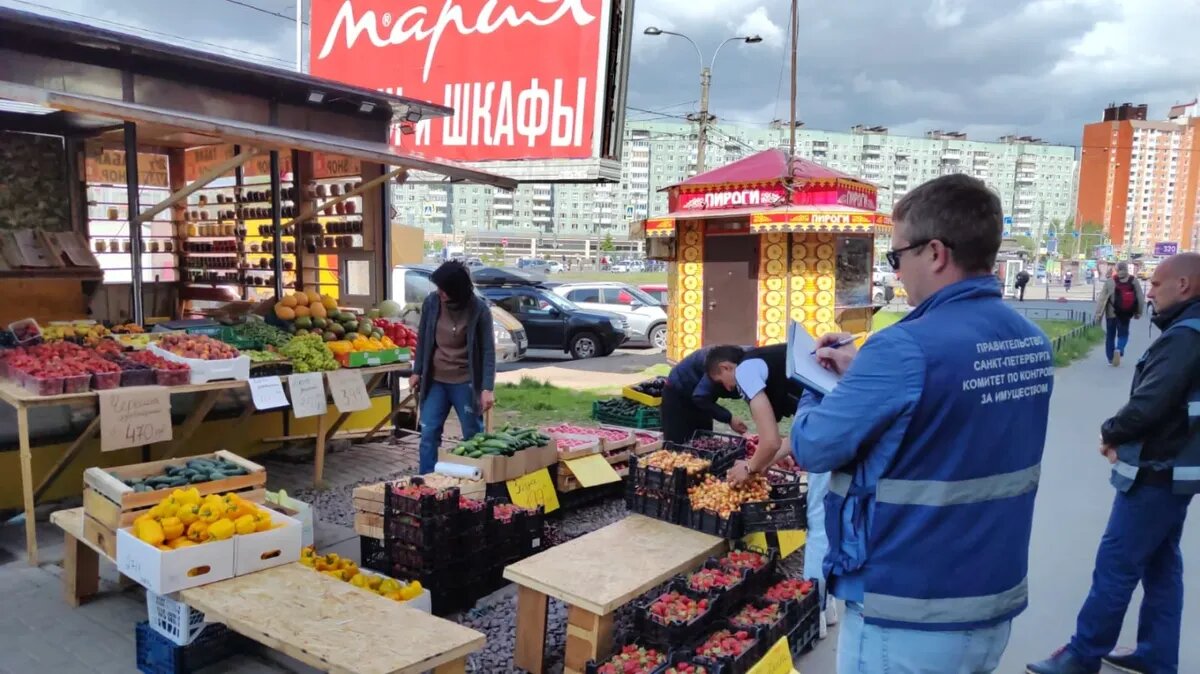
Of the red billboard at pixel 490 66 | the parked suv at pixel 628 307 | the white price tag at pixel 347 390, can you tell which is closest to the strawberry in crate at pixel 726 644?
the white price tag at pixel 347 390

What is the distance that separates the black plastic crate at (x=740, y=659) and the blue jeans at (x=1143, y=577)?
146cm

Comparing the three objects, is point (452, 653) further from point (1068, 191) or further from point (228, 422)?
point (1068, 191)

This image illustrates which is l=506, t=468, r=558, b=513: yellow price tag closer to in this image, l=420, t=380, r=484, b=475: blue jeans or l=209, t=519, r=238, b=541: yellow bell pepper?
l=420, t=380, r=484, b=475: blue jeans

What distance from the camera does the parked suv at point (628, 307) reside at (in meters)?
18.3

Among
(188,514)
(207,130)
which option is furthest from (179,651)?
(207,130)

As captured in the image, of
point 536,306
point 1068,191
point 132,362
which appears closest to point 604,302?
point 536,306

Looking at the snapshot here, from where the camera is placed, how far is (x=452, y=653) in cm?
279

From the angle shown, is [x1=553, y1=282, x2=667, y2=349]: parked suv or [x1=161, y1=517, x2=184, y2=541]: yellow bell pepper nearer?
[x1=161, y1=517, x2=184, y2=541]: yellow bell pepper

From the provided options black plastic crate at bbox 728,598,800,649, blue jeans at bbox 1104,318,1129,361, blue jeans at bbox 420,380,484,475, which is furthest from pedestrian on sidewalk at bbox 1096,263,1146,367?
black plastic crate at bbox 728,598,800,649

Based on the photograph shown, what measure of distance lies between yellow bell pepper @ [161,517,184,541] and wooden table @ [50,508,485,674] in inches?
11.0

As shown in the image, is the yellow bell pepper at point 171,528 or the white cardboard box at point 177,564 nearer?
the white cardboard box at point 177,564

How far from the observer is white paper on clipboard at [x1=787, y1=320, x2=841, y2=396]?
7.63 feet

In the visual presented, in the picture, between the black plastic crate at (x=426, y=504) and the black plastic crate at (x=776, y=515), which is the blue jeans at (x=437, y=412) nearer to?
the black plastic crate at (x=426, y=504)

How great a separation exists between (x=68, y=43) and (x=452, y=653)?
6.02m
